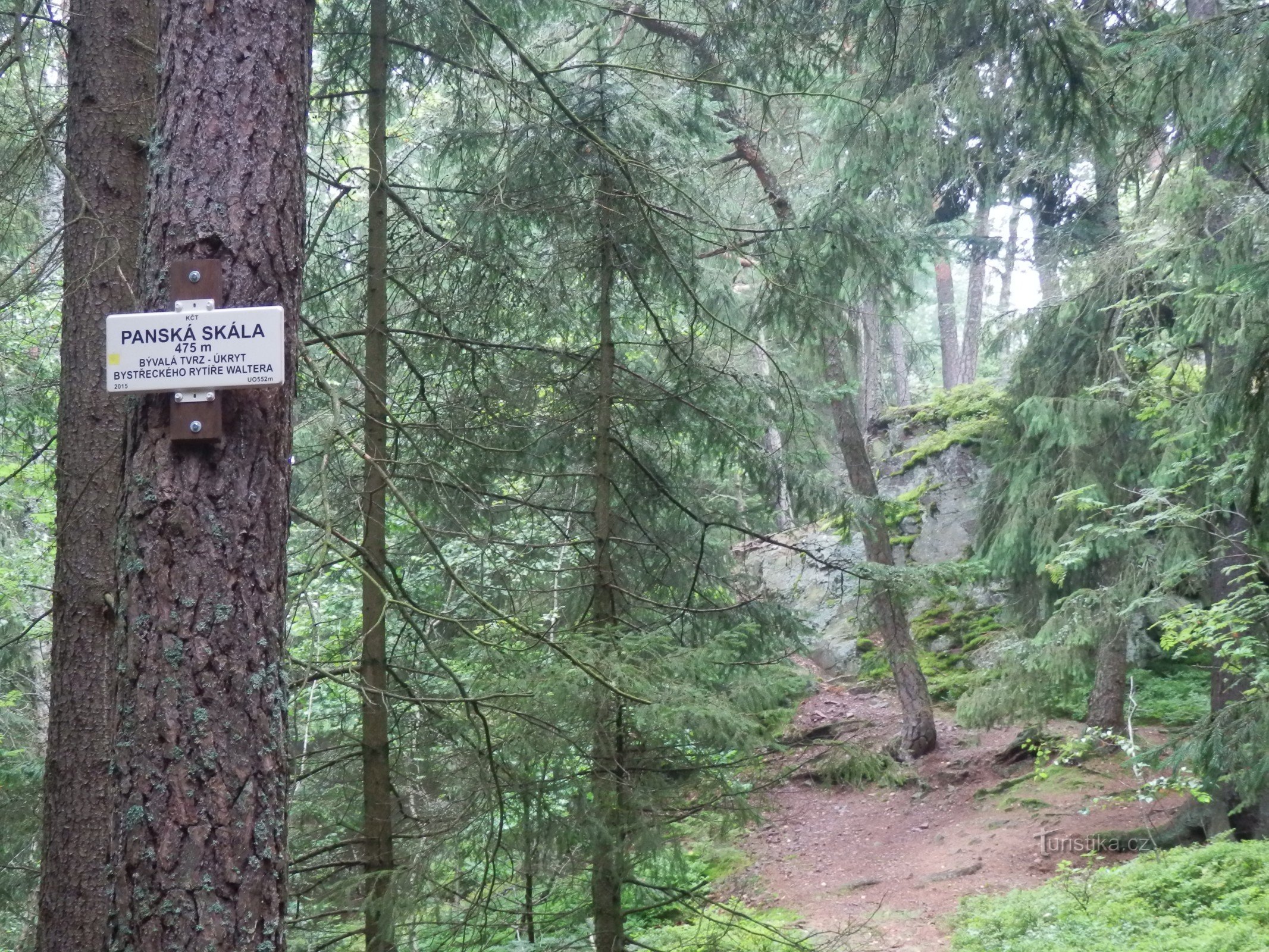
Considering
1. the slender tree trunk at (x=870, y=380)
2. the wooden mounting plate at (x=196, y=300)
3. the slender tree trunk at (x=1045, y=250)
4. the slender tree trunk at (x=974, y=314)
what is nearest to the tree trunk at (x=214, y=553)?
the wooden mounting plate at (x=196, y=300)

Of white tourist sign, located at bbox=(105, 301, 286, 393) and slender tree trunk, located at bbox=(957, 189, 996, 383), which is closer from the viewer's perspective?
white tourist sign, located at bbox=(105, 301, 286, 393)

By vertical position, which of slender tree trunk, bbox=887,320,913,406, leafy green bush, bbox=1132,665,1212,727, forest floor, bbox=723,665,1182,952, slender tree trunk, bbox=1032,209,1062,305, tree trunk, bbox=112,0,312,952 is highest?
slender tree trunk, bbox=887,320,913,406

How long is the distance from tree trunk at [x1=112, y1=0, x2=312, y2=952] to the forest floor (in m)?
6.26

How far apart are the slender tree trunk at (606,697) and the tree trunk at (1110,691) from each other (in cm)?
756

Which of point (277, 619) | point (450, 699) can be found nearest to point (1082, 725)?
point (450, 699)

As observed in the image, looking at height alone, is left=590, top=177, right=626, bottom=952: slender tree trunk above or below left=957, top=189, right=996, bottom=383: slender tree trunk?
below

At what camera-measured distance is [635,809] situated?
172 inches

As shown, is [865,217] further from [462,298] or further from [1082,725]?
[1082,725]

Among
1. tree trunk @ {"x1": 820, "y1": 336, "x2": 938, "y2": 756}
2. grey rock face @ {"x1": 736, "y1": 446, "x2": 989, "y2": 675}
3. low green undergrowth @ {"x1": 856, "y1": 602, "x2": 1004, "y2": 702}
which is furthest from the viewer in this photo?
grey rock face @ {"x1": 736, "y1": 446, "x2": 989, "y2": 675}

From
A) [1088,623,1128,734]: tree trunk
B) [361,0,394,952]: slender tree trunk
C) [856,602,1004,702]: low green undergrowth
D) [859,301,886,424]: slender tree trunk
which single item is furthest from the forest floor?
[859,301,886,424]: slender tree trunk

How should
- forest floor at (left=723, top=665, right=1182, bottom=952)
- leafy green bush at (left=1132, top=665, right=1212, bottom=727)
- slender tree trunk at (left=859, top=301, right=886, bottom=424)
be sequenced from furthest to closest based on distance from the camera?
slender tree trunk at (left=859, top=301, right=886, bottom=424) < leafy green bush at (left=1132, top=665, right=1212, bottom=727) < forest floor at (left=723, top=665, right=1182, bottom=952)

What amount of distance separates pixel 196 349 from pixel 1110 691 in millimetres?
10880

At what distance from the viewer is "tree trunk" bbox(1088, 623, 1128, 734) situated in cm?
1088

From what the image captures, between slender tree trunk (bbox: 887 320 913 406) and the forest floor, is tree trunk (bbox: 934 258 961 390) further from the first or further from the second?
the forest floor
